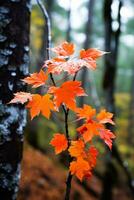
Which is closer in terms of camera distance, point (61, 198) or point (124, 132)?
point (61, 198)

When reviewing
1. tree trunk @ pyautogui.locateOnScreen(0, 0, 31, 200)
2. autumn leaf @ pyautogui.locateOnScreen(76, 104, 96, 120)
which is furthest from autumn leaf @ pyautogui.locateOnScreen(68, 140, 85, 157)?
tree trunk @ pyautogui.locateOnScreen(0, 0, 31, 200)

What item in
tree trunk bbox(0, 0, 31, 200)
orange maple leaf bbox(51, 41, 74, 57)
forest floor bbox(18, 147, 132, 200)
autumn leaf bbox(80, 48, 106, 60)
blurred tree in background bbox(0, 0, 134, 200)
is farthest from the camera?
forest floor bbox(18, 147, 132, 200)

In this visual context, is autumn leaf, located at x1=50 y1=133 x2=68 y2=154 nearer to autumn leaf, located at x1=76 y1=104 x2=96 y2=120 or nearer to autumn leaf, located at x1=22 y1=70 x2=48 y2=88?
autumn leaf, located at x1=76 y1=104 x2=96 y2=120

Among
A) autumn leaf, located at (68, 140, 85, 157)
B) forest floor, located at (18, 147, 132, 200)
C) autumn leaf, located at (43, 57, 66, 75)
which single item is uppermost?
autumn leaf, located at (43, 57, 66, 75)

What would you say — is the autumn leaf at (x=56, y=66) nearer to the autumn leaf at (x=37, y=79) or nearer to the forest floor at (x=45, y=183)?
the autumn leaf at (x=37, y=79)

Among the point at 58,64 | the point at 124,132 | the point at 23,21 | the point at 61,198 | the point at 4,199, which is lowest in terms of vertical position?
the point at 124,132

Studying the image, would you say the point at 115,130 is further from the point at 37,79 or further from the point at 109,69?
the point at 37,79

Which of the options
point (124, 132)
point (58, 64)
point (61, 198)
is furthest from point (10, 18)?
point (124, 132)

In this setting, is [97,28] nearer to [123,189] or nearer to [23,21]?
[123,189]
